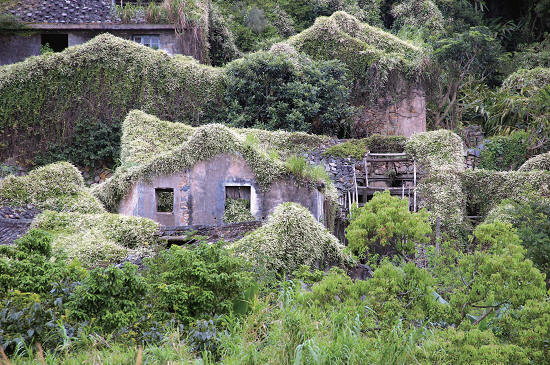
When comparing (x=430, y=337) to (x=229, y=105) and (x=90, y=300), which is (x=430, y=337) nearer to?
(x=90, y=300)

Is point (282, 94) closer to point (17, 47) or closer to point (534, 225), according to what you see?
point (17, 47)

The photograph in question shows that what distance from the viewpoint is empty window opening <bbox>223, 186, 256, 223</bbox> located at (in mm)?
16781

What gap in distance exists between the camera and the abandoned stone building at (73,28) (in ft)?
86.1

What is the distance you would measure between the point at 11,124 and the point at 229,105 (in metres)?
8.27

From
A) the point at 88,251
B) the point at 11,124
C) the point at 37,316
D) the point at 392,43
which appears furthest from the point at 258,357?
the point at 392,43

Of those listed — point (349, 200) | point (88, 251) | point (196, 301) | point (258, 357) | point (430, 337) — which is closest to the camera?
point (258, 357)

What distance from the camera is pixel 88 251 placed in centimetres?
1169

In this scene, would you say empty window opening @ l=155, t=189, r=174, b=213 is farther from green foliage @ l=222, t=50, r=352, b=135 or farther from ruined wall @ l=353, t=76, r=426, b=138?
ruined wall @ l=353, t=76, r=426, b=138

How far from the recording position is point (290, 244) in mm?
11539

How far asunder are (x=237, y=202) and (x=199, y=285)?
860cm

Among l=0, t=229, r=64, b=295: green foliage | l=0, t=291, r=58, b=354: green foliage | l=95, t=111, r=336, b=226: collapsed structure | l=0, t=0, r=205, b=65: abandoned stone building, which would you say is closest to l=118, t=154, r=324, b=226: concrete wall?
l=95, t=111, r=336, b=226: collapsed structure

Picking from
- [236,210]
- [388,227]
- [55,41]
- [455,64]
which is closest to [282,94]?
[455,64]

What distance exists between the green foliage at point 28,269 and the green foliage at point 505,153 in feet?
60.5

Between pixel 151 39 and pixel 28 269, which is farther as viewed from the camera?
pixel 151 39
